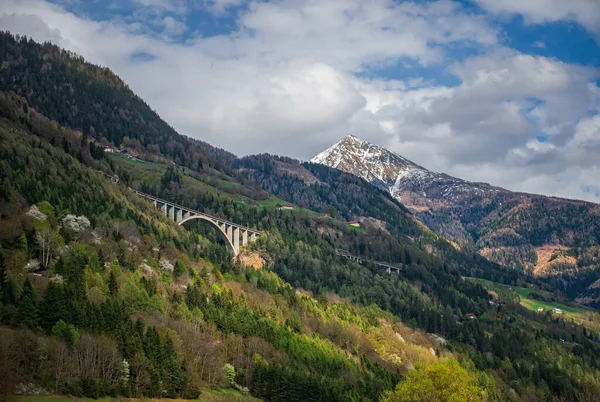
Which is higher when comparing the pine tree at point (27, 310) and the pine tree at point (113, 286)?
the pine tree at point (113, 286)

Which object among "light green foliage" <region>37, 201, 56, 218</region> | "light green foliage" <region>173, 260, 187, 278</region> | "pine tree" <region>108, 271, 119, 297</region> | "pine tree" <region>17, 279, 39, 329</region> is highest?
"light green foliage" <region>37, 201, 56, 218</region>

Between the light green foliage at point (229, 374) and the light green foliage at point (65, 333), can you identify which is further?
the light green foliage at point (229, 374)

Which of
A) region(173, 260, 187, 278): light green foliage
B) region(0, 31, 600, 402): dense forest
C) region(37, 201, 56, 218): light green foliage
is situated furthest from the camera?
region(173, 260, 187, 278): light green foliage

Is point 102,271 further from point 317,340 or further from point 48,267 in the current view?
point 317,340

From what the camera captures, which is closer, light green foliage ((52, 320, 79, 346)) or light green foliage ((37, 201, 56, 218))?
light green foliage ((52, 320, 79, 346))

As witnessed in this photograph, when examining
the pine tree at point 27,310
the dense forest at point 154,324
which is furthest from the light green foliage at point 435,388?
the pine tree at point 27,310

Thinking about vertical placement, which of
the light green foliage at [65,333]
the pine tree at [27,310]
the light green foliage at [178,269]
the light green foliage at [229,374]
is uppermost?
the light green foliage at [178,269]

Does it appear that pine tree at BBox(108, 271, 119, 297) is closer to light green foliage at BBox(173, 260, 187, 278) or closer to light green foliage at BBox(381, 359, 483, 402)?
light green foliage at BBox(173, 260, 187, 278)

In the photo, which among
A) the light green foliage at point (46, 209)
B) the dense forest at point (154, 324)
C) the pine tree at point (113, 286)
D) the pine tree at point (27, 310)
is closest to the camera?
the dense forest at point (154, 324)

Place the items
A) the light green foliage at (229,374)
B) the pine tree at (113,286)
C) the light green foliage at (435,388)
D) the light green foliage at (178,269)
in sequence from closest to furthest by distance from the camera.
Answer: the light green foliage at (435,388) < the light green foliage at (229,374) < the pine tree at (113,286) < the light green foliage at (178,269)

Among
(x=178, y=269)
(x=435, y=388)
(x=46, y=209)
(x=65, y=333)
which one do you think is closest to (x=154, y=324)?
(x=65, y=333)

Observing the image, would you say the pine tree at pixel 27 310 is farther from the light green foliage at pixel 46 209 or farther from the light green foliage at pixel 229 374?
the light green foliage at pixel 46 209

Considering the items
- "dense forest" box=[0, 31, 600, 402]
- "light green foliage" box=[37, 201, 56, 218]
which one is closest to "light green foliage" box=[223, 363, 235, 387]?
"dense forest" box=[0, 31, 600, 402]

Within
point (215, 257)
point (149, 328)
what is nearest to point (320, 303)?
point (215, 257)
